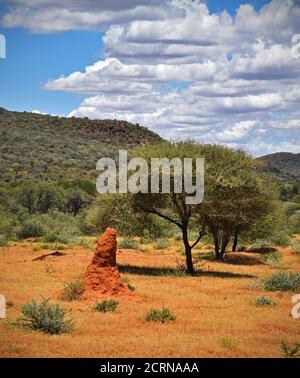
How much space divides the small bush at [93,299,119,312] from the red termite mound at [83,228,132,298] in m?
1.36

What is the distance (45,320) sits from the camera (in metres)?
14.5

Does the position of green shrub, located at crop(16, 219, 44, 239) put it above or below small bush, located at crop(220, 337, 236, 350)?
above

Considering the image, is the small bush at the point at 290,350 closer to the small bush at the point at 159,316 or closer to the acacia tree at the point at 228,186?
the small bush at the point at 159,316

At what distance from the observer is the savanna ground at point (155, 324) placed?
12953mm

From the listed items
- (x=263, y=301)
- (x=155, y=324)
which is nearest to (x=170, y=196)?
(x=263, y=301)

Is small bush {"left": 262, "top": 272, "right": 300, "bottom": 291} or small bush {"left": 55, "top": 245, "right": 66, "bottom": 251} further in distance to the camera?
small bush {"left": 55, "top": 245, "right": 66, "bottom": 251}

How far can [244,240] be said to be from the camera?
136 feet

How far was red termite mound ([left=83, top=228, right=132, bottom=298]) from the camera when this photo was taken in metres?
19.3

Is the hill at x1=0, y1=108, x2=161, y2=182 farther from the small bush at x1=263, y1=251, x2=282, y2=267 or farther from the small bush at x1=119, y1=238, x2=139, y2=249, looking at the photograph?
the small bush at x1=263, y1=251, x2=282, y2=267

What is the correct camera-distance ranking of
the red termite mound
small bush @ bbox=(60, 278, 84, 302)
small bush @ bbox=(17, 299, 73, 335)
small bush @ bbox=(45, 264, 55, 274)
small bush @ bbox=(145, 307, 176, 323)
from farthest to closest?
1. small bush @ bbox=(45, 264, 55, 274)
2. the red termite mound
3. small bush @ bbox=(60, 278, 84, 302)
4. small bush @ bbox=(145, 307, 176, 323)
5. small bush @ bbox=(17, 299, 73, 335)

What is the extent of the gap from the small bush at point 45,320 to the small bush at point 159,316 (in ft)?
7.79

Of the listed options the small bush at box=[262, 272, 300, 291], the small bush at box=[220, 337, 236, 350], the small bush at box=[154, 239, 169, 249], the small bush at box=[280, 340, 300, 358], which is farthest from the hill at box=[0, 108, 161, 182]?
the small bush at box=[280, 340, 300, 358]
